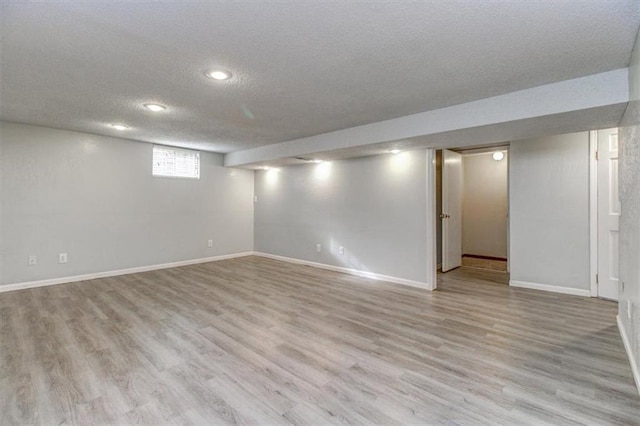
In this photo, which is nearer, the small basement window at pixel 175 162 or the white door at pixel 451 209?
the white door at pixel 451 209

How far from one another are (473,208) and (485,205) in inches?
10.3

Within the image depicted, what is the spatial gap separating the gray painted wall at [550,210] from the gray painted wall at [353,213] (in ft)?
4.58

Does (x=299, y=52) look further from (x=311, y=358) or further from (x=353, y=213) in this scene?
(x=353, y=213)

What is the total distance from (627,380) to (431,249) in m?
2.31

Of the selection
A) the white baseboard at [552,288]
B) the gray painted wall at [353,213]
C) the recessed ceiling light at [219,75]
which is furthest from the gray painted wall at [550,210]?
the recessed ceiling light at [219,75]

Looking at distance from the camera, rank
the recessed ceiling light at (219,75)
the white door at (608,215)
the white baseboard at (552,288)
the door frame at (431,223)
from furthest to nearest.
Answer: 1. the door frame at (431,223)
2. the white baseboard at (552,288)
3. the white door at (608,215)
4. the recessed ceiling light at (219,75)

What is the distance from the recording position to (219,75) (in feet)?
8.09

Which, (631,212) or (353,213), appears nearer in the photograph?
(631,212)

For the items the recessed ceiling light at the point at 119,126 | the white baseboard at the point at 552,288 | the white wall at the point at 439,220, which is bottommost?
the white baseboard at the point at 552,288

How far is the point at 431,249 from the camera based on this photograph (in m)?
4.17

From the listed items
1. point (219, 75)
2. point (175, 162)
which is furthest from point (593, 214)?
point (175, 162)

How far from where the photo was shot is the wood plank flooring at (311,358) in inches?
68.0

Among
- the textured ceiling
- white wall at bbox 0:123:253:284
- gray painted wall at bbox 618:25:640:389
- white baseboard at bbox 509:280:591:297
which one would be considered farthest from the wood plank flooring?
the textured ceiling

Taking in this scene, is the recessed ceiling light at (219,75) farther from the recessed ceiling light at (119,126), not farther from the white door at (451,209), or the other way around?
the white door at (451,209)
